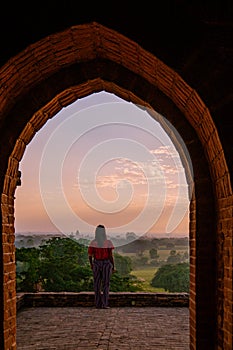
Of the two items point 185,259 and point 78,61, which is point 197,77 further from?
point 185,259

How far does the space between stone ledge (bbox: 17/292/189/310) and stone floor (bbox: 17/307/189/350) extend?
267 mm

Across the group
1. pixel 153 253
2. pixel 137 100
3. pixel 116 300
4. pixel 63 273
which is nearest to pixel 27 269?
pixel 63 273

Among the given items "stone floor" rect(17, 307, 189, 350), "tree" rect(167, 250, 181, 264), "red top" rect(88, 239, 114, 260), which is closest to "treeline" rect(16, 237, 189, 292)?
"tree" rect(167, 250, 181, 264)

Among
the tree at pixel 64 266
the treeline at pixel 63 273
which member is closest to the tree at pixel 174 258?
the treeline at pixel 63 273

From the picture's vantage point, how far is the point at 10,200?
642 cm

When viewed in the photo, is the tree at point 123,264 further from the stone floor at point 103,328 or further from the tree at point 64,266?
the stone floor at point 103,328

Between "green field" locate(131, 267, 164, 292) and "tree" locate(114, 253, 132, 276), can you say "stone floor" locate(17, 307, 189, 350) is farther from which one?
"tree" locate(114, 253, 132, 276)

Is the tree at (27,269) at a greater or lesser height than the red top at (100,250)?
lesser

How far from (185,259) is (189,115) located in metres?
13.0

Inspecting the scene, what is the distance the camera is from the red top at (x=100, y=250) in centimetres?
1187

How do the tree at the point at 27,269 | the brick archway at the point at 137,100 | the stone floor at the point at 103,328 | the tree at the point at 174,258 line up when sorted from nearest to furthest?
1. the brick archway at the point at 137,100
2. the stone floor at the point at 103,328
3. the tree at the point at 27,269
4. the tree at the point at 174,258

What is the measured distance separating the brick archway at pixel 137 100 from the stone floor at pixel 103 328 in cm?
211

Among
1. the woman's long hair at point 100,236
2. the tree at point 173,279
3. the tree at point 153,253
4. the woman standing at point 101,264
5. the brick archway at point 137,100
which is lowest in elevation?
the tree at point 173,279

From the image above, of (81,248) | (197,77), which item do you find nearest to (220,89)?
(197,77)
